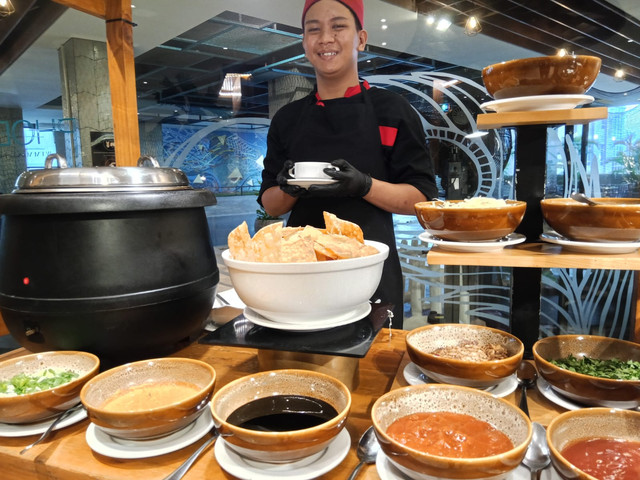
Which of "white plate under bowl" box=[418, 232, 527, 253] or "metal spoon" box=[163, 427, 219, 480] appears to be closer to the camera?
"metal spoon" box=[163, 427, 219, 480]

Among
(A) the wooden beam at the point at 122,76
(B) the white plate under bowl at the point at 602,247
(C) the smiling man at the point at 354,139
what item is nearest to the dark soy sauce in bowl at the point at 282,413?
(B) the white plate under bowl at the point at 602,247

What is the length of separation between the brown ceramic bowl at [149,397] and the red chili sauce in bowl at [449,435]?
38 centimetres

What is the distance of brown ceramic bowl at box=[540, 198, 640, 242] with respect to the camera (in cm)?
89

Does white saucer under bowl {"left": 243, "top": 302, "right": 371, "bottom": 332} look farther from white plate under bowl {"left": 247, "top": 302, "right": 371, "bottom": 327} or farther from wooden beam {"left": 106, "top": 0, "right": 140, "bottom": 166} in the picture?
wooden beam {"left": 106, "top": 0, "right": 140, "bottom": 166}

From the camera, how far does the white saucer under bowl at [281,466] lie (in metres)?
0.75

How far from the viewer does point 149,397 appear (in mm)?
932

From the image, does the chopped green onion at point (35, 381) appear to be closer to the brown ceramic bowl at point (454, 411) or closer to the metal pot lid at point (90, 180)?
the metal pot lid at point (90, 180)

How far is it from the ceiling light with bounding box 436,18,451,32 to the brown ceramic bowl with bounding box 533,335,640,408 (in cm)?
368

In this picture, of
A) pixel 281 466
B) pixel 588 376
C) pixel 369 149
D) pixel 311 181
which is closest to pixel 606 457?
pixel 588 376

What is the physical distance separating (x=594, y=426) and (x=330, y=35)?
1711mm

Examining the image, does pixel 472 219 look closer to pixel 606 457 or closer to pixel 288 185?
pixel 606 457

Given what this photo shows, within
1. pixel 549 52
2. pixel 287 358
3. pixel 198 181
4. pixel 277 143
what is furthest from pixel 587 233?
pixel 198 181

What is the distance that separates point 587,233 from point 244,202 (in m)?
5.42

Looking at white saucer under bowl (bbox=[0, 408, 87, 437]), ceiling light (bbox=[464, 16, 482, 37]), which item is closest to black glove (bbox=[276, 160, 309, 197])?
white saucer under bowl (bbox=[0, 408, 87, 437])
